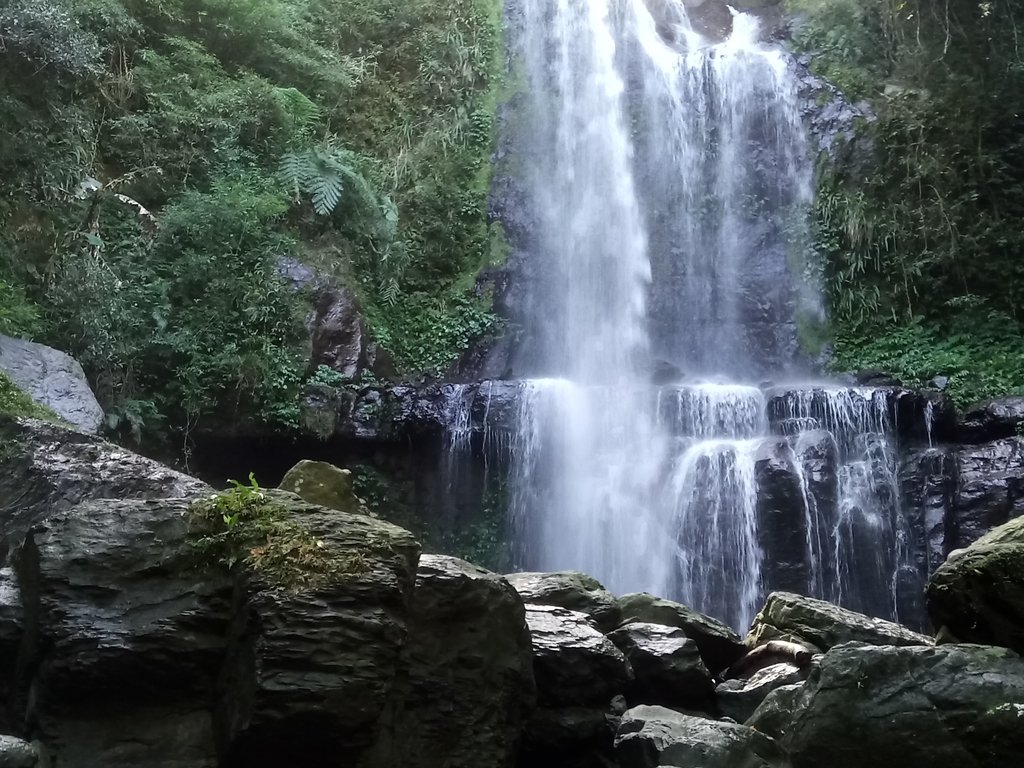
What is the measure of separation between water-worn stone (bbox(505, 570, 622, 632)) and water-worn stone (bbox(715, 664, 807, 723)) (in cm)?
78

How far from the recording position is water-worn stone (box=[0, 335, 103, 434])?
22.3 feet

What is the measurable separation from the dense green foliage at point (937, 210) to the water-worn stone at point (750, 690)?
8.12m

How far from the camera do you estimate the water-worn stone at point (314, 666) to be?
3.19 meters

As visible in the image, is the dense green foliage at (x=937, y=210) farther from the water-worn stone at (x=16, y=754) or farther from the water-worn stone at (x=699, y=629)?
the water-worn stone at (x=16, y=754)

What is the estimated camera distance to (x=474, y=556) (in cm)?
1167

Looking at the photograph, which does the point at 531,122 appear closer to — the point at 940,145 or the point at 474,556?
the point at 940,145

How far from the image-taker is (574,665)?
4777 millimetres

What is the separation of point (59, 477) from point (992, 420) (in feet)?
33.9

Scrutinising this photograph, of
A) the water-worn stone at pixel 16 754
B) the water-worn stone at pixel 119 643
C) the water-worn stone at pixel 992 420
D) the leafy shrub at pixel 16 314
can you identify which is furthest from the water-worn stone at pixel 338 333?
the water-worn stone at pixel 16 754

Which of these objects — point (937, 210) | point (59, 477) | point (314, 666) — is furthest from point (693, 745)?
point (937, 210)

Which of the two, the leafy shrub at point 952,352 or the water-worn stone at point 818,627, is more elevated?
the leafy shrub at point 952,352

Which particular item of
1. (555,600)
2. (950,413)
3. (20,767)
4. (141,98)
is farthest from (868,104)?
(20,767)

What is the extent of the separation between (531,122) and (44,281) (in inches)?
358

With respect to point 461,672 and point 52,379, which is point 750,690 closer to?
point 461,672
